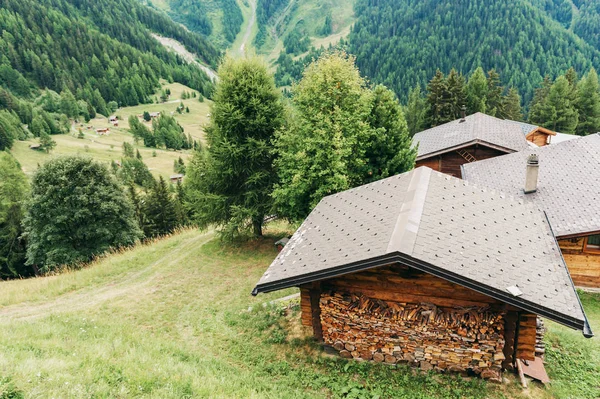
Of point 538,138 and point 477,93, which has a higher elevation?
point 477,93

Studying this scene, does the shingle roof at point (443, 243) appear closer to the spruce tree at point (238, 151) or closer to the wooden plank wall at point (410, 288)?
the wooden plank wall at point (410, 288)

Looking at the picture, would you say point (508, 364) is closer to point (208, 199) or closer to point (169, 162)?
point (208, 199)

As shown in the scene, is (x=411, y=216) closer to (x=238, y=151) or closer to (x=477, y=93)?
(x=238, y=151)

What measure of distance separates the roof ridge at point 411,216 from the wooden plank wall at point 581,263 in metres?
10.9

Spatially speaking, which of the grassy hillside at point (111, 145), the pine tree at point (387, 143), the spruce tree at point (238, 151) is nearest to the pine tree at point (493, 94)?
the pine tree at point (387, 143)

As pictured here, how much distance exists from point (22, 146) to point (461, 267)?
4804 inches

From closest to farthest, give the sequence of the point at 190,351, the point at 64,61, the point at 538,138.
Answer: the point at 190,351
the point at 538,138
the point at 64,61

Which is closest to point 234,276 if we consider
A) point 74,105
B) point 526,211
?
point 526,211

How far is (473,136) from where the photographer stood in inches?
1192

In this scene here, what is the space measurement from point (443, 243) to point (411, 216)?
107 centimetres

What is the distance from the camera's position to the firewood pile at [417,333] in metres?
8.48

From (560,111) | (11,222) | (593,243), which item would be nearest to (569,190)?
(593,243)

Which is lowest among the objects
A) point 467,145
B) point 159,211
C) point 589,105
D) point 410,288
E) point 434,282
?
point 159,211

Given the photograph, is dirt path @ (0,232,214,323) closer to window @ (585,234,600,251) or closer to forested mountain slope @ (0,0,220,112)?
window @ (585,234,600,251)
